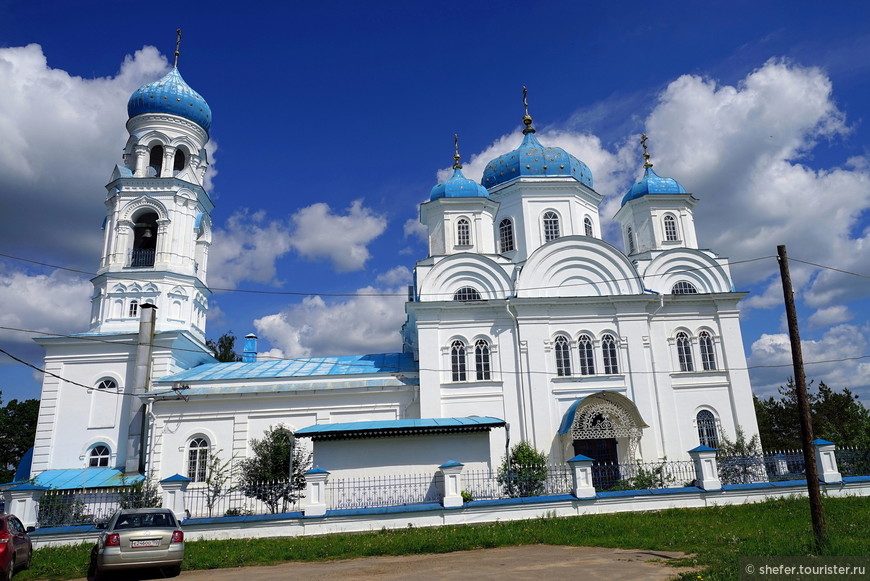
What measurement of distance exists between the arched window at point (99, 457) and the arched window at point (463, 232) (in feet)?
48.1

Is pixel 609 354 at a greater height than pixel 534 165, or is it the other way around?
pixel 534 165

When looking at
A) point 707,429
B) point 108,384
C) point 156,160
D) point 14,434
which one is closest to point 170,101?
point 156,160

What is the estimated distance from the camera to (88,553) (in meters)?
11.6

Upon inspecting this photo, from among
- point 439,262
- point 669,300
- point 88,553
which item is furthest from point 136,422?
point 669,300

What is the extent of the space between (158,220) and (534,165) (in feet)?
49.7

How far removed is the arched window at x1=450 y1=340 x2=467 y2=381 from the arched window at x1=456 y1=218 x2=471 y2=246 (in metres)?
4.37

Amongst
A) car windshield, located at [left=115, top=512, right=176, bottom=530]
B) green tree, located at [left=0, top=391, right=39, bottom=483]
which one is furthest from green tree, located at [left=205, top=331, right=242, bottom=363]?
car windshield, located at [left=115, top=512, right=176, bottom=530]

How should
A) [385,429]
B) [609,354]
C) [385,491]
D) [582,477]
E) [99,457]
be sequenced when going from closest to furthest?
1. [582,477]
2. [385,491]
3. [385,429]
4. [99,457]
5. [609,354]

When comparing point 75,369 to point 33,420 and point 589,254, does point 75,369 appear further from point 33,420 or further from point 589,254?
point 33,420

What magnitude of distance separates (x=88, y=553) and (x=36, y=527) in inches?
89.7

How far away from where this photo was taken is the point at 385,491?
50.0 feet

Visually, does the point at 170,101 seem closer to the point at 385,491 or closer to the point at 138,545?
the point at 385,491

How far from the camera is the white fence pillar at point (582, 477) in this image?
13.7 m

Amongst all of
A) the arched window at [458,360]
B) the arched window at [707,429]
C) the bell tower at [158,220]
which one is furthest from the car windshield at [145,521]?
the arched window at [707,429]
